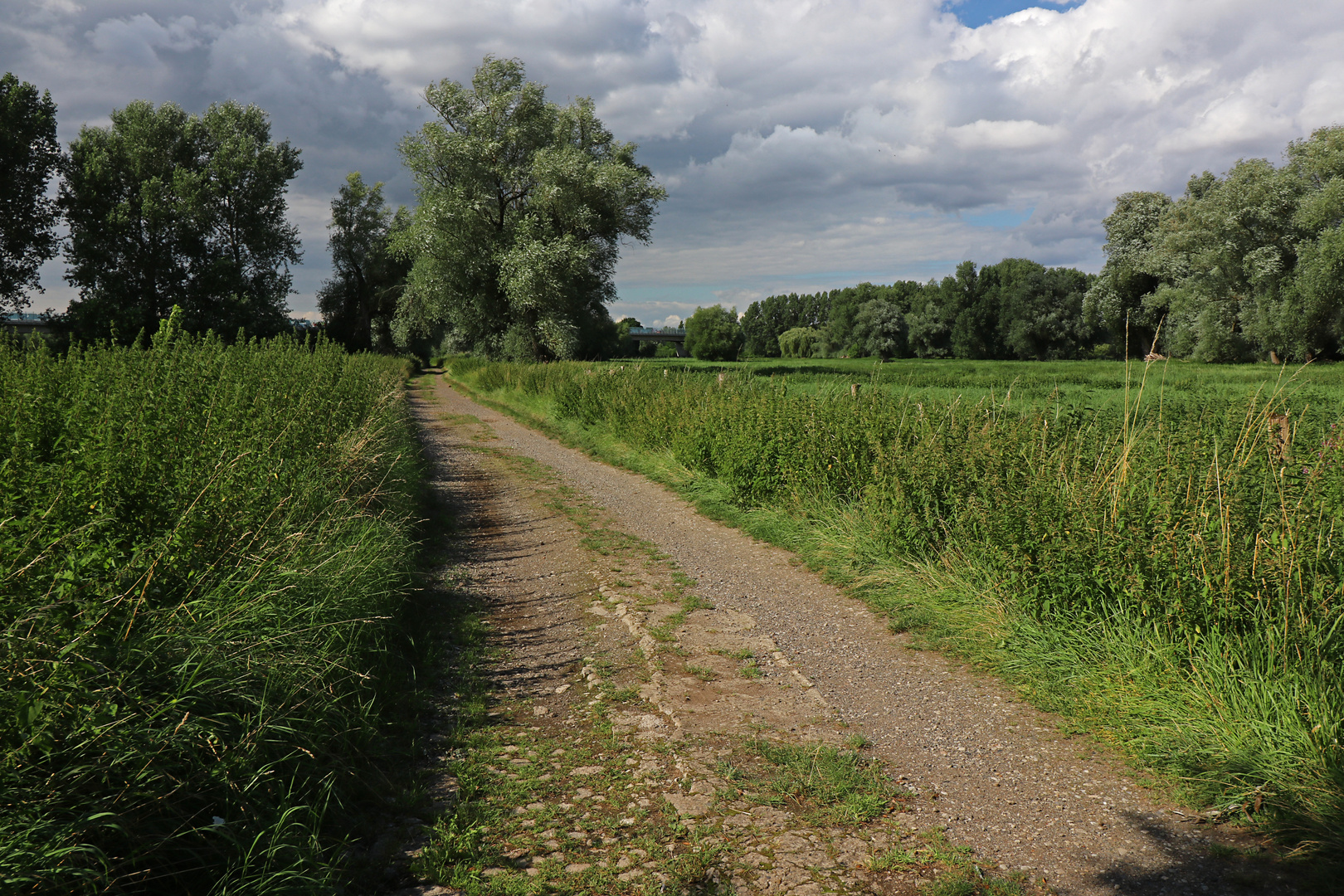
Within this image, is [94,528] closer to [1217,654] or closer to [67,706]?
[67,706]

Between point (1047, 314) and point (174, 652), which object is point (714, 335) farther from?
point (174, 652)

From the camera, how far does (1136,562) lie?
4145 mm

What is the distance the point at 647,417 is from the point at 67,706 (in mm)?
11114

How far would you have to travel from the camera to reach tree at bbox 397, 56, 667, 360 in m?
26.9

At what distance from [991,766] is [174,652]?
363cm

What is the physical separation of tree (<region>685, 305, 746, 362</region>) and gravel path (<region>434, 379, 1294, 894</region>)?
7051 centimetres

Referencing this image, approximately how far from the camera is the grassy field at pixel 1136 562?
3248 mm

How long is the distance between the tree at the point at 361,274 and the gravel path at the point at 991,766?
46922mm

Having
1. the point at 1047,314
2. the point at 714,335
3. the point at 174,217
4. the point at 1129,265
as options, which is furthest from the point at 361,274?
the point at 1047,314

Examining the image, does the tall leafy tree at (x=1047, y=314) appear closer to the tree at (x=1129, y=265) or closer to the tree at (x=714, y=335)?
the tree at (x=1129, y=265)

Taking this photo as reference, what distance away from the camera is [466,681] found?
4465mm

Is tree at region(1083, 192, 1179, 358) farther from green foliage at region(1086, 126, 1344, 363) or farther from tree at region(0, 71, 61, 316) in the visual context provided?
tree at region(0, 71, 61, 316)

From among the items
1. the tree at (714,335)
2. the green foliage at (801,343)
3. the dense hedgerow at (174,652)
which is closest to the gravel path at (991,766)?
the dense hedgerow at (174,652)

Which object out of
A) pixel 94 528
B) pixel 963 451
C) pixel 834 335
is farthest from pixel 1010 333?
pixel 94 528
